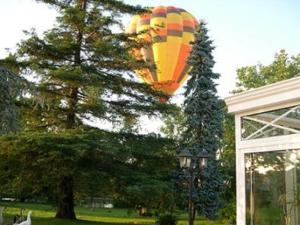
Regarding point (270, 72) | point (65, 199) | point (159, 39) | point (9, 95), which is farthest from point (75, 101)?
point (270, 72)

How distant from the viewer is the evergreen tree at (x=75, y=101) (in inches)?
774

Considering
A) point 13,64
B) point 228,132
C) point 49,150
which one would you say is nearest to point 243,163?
point 49,150

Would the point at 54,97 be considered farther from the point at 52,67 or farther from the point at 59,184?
the point at 59,184

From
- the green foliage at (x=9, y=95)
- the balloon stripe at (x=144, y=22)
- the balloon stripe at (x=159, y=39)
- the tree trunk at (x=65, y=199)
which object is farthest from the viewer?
the balloon stripe at (x=144, y=22)

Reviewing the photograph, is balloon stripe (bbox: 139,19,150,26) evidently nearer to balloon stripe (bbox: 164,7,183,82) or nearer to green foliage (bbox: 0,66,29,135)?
balloon stripe (bbox: 164,7,183,82)

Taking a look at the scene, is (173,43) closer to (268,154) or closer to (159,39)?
(159,39)

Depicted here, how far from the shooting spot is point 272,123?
12.4 meters

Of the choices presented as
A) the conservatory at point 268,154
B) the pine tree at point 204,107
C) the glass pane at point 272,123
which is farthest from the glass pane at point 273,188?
the pine tree at point 204,107

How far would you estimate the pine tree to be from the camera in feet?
86.6

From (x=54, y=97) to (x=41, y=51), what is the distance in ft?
6.74

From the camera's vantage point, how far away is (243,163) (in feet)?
42.5

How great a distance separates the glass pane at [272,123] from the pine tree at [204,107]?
42.6ft

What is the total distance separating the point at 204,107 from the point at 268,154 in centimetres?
1437

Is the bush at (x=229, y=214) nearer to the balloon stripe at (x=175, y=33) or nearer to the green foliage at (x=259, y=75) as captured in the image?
the balloon stripe at (x=175, y=33)
